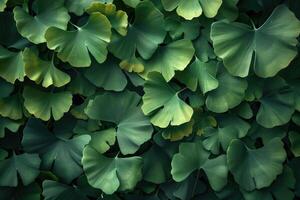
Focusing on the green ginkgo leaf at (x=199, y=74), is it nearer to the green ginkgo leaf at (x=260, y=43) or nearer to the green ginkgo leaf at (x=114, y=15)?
the green ginkgo leaf at (x=260, y=43)

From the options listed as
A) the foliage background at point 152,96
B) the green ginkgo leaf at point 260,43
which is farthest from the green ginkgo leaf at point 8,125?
the green ginkgo leaf at point 260,43

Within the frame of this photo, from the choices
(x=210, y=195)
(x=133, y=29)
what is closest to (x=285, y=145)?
(x=210, y=195)

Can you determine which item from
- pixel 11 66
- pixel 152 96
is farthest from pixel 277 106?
pixel 11 66

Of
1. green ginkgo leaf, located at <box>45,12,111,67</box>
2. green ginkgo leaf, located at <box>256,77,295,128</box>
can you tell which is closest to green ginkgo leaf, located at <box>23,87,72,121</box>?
green ginkgo leaf, located at <box>45,12,111,67</box>

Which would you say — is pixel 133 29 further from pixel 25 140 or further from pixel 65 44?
pixel 25 140

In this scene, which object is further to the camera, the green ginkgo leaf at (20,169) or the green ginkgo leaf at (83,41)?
Result: the green ginkgo leaf at (20,169)

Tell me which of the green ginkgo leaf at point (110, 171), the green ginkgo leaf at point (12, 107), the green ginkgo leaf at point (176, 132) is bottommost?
the green ginkgo leaf at point (110, 171)

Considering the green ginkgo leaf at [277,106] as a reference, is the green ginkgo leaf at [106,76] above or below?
above

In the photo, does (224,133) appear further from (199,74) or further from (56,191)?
(56,191)
